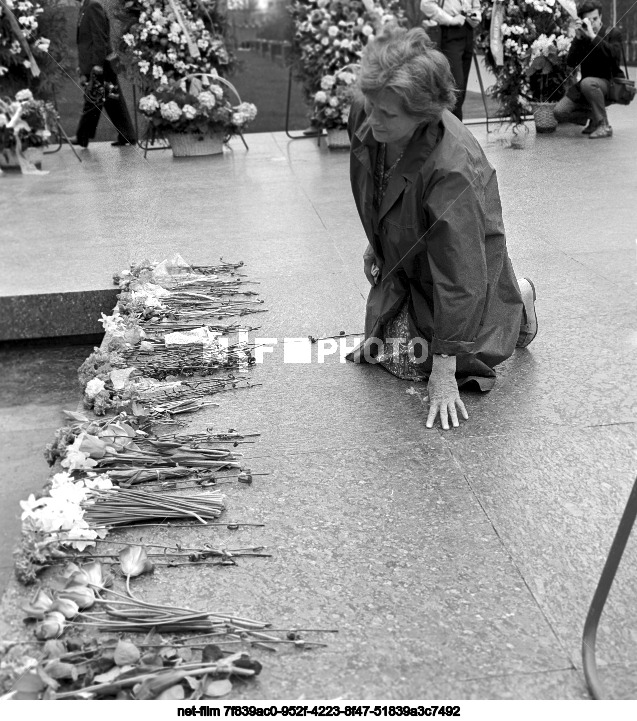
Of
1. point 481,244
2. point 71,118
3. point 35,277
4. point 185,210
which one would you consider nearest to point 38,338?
point 35,277

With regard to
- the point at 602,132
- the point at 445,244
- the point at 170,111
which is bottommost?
the point at 170,111

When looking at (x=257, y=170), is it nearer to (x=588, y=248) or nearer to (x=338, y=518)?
(x=588, y=248)

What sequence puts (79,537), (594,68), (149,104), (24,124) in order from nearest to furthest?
(79,537), (594,68), (24,124), (149,104)

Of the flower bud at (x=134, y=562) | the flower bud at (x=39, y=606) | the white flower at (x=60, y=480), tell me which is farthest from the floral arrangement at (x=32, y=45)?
the flower bud at (x=39, y=606)

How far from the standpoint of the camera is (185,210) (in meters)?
6.82

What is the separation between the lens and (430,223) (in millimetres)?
3016

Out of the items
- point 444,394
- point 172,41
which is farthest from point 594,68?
point 172,41

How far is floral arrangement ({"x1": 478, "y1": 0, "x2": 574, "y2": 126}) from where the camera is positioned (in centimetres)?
861

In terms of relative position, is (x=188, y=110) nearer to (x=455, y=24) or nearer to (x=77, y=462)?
(x=455, y=24)

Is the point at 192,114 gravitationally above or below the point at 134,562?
below

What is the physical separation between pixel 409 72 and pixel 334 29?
703cm

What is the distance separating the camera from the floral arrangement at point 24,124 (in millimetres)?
7324

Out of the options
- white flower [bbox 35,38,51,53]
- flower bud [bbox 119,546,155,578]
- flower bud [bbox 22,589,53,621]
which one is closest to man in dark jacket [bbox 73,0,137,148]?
white flower [bbox 35,38,51,53]

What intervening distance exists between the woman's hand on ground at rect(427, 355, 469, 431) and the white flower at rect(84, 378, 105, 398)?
3.79 ft
